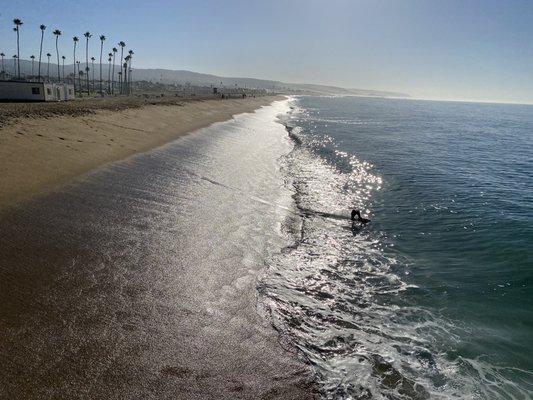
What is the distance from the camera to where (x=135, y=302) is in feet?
27.4

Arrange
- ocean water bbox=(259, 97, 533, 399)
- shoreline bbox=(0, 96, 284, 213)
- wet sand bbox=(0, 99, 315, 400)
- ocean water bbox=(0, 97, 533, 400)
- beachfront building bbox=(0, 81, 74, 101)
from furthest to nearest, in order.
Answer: beachfront building bbox=(0, 81, 74, 101) < shoreline bbox=(0, 96, 284, 213) < ocean water bbox=(259, 97, 533, 399) < ocean water bbox=(0, 97, 533, 400) < wet sand bbox=(0, 99, 315, 400)

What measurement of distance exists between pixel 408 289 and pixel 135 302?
7.83 meters

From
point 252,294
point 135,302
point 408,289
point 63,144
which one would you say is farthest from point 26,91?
point 408,289

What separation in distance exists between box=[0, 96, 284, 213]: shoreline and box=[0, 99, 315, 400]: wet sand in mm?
1328

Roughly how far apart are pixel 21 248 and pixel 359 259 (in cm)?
1034

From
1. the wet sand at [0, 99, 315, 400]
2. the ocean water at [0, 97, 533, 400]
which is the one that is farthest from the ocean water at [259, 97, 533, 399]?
the wet sand at [0, 99, 315, 400]

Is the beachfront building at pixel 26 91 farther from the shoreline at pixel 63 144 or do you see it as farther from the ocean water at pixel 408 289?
the ocean water at pixel 408 289

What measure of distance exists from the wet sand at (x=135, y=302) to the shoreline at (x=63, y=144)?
52.3 inches

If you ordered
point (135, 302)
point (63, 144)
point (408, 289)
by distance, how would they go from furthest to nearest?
point (63, 144) < point (408, 289) < point (135, 302)

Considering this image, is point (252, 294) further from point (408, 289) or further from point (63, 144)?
point (63, 144)

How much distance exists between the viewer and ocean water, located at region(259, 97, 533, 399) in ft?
24.7

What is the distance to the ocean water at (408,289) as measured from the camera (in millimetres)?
7520

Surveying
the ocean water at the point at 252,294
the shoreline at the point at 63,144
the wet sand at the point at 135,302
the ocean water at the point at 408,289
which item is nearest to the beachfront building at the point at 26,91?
the shoreline at the point at 63,144

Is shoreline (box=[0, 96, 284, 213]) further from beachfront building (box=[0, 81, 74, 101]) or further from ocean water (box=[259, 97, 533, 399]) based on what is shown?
beachfront building (box=[0, 81, 74, 101])
